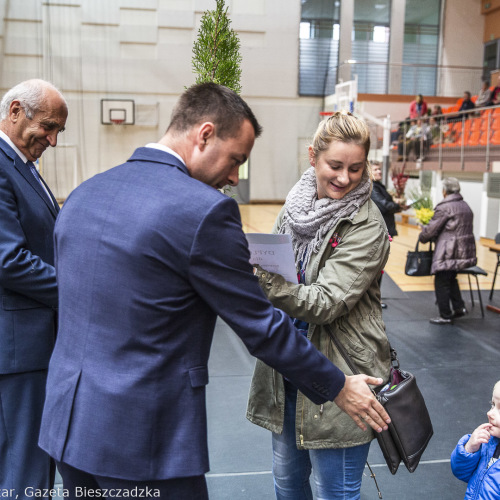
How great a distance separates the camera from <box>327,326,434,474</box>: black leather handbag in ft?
5.73

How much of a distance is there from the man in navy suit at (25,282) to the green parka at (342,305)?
843 millimetres

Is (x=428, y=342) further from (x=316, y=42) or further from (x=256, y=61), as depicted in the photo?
(x=316, y=42)

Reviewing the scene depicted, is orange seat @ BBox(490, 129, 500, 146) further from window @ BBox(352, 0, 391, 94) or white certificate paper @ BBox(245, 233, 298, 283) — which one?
white certificate paper @ BBox(245, 233, 298, 283)

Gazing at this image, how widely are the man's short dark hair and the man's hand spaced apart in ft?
2.37

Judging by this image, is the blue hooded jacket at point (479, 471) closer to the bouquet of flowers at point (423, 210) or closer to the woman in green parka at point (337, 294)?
the woman in green parka at point (337, 294)

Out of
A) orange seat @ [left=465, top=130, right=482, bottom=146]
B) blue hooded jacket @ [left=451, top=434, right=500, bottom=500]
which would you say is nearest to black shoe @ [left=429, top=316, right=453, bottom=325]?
blue hooded jacket @ [left=451, top=434, right=500, bottom=500]

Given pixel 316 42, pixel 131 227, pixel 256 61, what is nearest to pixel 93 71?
pixel 256 61

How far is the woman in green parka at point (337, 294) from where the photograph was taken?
174cm

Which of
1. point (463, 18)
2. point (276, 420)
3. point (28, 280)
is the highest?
point (463, 18)

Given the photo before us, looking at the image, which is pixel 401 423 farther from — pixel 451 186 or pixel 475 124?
pixel 475 124

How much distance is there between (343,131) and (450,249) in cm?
502

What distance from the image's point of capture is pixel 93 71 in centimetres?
1202

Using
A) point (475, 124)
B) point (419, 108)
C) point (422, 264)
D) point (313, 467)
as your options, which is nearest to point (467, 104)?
point (475, 124)

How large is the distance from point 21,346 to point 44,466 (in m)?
0.50
